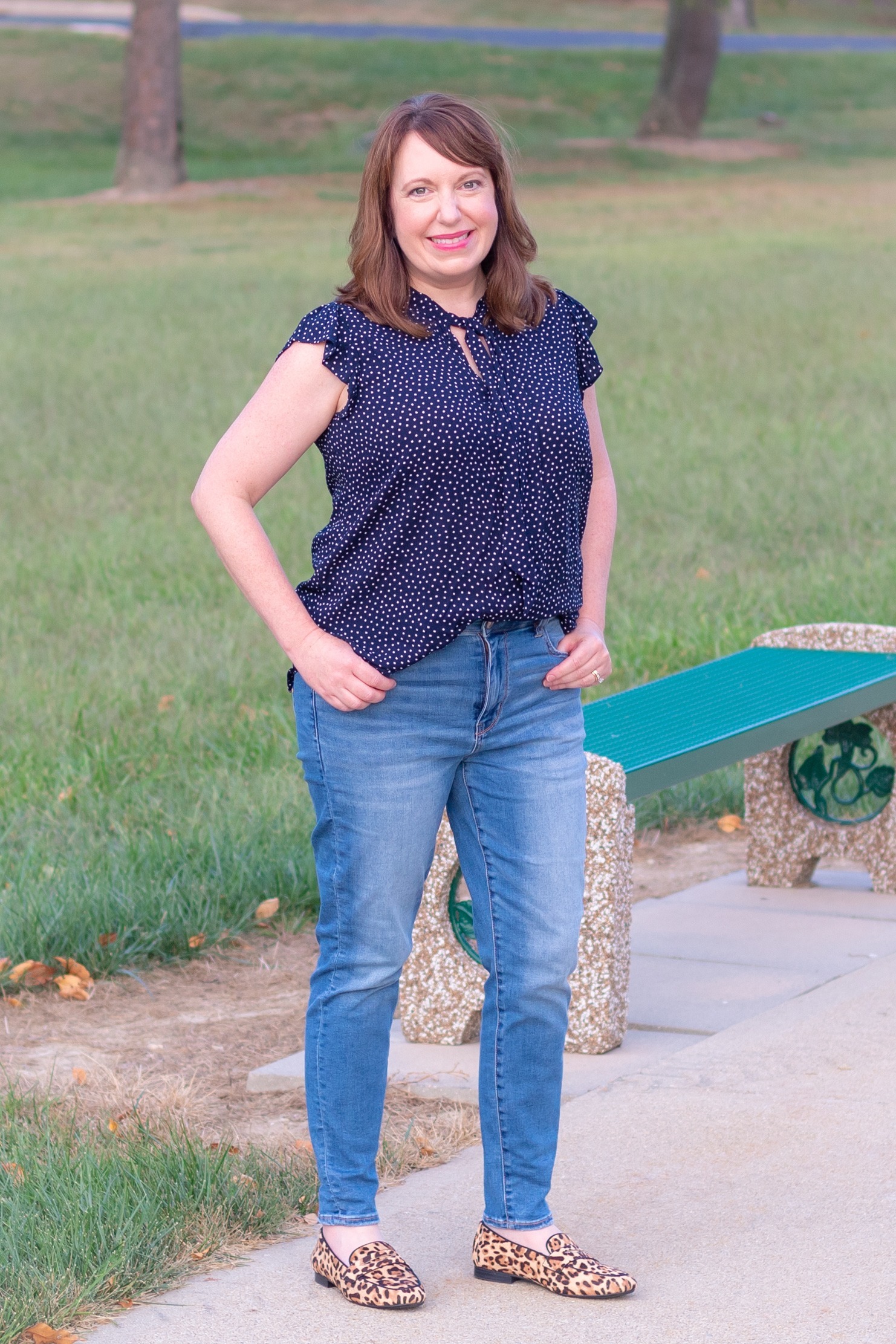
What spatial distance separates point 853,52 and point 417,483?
49.2 metres

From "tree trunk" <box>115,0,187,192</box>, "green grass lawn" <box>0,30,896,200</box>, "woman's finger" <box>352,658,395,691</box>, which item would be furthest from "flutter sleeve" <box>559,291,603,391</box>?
"green grass lawn" <box>0,30,896,200</box>

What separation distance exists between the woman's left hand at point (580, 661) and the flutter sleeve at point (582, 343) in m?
0.41

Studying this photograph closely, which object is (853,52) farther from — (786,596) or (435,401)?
(435,401)

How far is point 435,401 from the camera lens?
281cm

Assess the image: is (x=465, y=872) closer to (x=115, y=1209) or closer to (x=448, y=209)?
(x=115, y=1209)

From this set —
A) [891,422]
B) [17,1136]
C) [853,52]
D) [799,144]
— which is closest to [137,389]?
[891,422]

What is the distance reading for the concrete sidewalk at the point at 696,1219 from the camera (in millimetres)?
2854

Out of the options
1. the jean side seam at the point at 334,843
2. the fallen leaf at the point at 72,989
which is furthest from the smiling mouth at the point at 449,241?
the fallen leaf at the point at 72,989

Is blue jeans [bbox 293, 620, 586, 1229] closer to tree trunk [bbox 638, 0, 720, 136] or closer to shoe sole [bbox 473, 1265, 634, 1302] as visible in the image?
shoe sole [bbox 473, 1265, 634, 1302]

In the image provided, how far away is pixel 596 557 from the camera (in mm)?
3139

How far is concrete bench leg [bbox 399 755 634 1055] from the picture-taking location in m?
4.11

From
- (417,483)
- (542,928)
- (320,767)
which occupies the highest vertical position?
(417,483)

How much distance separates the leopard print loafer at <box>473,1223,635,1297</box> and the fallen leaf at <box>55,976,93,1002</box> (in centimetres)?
203

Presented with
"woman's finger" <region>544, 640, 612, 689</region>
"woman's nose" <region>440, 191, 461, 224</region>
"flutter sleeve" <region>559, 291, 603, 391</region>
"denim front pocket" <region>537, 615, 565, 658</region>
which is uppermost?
"woman's nose" <region>440, 191, 461, 224</region>
